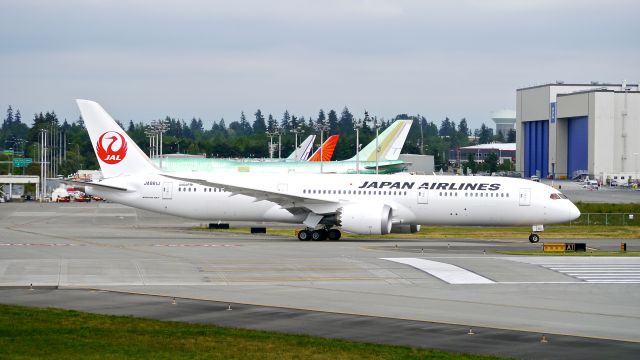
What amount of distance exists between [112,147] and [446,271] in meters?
24.7

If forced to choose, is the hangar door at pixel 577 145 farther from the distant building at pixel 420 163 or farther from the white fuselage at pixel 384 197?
the white fuselage at pixel 384 197

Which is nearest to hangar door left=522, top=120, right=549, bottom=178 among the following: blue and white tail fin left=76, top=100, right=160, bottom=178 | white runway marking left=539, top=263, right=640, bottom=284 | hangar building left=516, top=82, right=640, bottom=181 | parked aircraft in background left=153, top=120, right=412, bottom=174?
hangar building left=516, top=82, right=640, bottom=181

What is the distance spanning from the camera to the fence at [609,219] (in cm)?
6319

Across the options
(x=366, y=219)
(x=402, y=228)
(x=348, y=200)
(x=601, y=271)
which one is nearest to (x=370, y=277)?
(x=601, y=271)

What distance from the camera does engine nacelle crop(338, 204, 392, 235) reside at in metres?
45.3

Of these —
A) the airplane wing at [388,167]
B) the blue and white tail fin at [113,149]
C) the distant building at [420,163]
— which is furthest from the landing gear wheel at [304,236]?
the distant building at [420,163]

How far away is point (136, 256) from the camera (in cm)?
3603

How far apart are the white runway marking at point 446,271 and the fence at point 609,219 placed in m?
31.0

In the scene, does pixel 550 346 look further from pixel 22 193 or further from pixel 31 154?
pixel 31 154

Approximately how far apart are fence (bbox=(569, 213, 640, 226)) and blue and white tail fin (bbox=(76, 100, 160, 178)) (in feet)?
96.4

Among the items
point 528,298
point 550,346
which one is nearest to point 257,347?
point 550,346

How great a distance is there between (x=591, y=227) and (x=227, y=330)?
4365cm

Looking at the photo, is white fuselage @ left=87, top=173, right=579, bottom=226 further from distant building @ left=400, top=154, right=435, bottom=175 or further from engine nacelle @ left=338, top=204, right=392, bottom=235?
distant building @ left=400, top=154, right=435, bottom=175

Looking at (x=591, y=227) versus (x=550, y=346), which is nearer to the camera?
(x=550, y=346)
